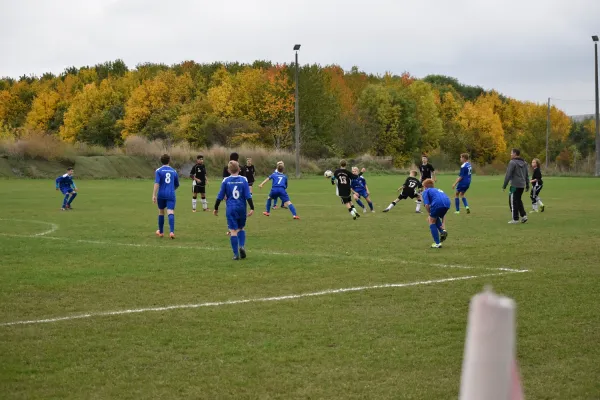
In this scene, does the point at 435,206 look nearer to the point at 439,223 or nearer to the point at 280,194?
the point at 439,223

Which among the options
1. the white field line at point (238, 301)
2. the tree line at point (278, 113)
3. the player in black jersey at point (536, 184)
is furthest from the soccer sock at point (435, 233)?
the tree line at point (278, 113)

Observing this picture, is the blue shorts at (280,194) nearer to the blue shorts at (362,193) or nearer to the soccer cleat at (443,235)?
the blue shorts at (362,193)

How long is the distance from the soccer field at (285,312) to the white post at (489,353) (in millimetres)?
4385

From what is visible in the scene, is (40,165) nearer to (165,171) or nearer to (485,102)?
(165,171)

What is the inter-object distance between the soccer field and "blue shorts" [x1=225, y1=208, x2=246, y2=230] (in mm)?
709

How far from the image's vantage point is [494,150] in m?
111

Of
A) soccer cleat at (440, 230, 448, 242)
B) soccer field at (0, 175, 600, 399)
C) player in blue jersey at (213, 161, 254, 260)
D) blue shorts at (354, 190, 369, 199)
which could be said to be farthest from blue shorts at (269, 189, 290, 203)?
player in blue jersey at (213, 161, 254, 260)

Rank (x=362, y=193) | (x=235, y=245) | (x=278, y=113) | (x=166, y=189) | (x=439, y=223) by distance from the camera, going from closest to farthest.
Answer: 1. (x=235, y=245)
2. (x=439, y=223)
3. (x=166, y=189)
4. (x=362, y=193)
5. (x=278, y=113)

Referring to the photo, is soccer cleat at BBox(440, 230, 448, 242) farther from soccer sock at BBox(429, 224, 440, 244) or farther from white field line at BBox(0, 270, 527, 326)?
white field line at BBox(0, 270, 527, 326)

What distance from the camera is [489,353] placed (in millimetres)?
1717

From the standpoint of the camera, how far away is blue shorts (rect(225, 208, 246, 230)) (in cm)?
1424

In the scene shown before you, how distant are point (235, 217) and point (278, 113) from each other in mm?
70865

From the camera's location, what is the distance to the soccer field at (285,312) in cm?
648

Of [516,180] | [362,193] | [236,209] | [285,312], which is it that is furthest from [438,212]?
[362,193]
